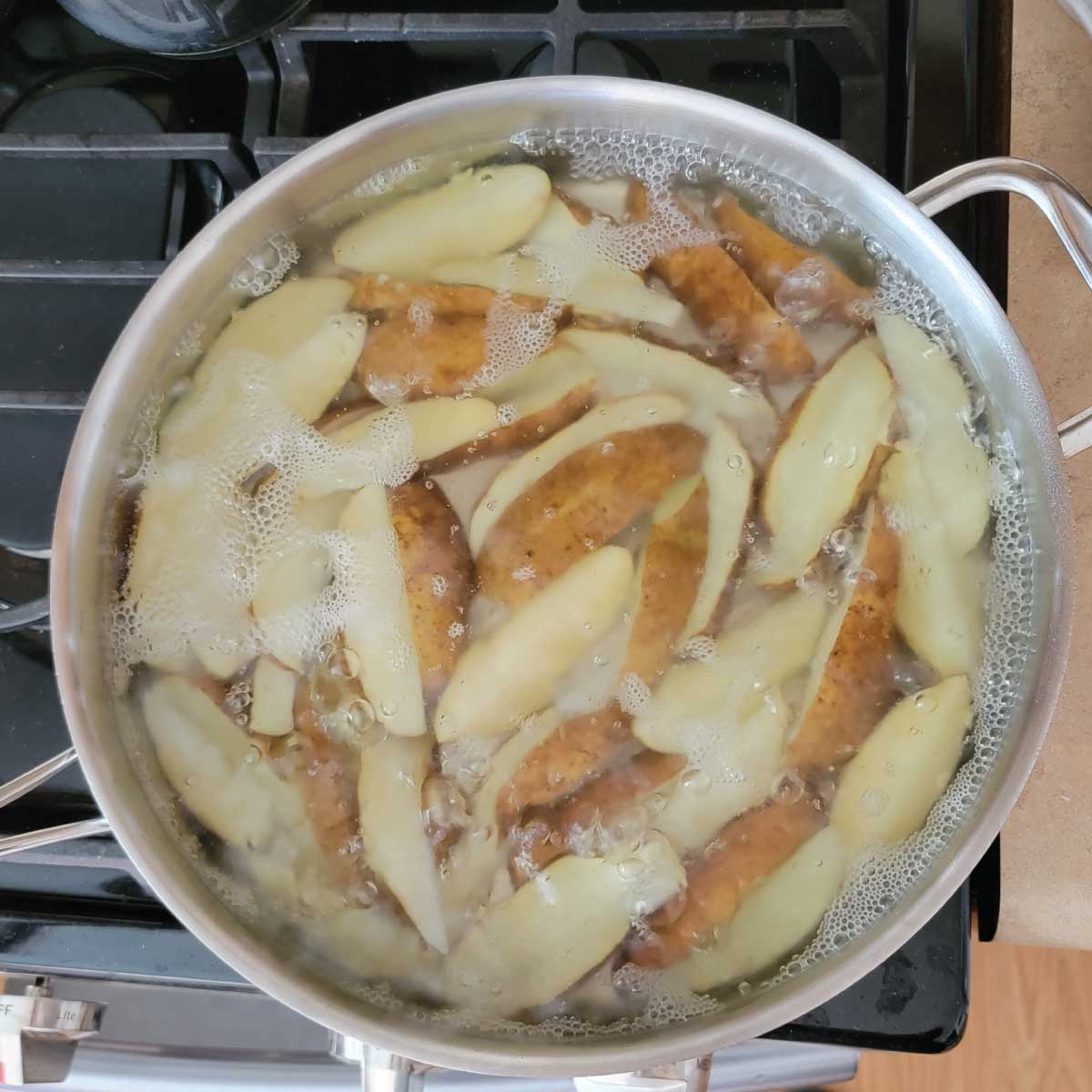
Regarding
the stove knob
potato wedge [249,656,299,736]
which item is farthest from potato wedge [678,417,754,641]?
the stove knob

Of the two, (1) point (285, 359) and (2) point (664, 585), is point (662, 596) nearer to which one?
(2) point (664, 585)

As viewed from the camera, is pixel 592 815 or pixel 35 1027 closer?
pixel 592 815

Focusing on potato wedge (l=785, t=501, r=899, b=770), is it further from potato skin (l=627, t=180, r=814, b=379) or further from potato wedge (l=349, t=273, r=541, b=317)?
potato wedge (l=349, t=273, r=541, b=317)

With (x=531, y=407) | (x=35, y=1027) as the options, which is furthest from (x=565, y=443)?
(x=35, y=1027)

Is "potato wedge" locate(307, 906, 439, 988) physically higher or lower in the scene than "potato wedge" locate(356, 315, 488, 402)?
lower

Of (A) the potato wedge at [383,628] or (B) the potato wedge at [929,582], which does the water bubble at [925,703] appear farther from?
(A) the potato wedge at [383,628]

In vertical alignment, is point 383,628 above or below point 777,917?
above

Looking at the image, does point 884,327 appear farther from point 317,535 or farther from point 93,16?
point 93,16
